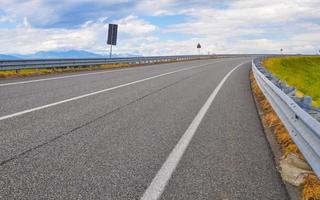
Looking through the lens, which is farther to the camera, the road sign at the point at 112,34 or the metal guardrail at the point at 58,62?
the road sign at the point at 112,34

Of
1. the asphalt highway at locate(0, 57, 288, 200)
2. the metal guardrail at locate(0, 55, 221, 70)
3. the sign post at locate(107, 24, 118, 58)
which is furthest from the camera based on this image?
the sign post at locate(107, 24, 118, 58)

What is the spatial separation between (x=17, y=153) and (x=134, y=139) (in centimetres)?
169

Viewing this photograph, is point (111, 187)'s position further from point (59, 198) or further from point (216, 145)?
point (216, 145)

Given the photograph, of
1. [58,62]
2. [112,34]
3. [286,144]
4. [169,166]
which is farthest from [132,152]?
[112,34]

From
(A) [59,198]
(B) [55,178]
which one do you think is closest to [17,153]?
(B) [55,178]

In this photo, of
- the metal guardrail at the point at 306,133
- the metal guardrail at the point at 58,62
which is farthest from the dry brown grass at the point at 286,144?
the metal guardrail at the point at 58,62

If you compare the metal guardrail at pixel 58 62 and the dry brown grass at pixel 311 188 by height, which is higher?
the metal guardrail at pixel 58 62

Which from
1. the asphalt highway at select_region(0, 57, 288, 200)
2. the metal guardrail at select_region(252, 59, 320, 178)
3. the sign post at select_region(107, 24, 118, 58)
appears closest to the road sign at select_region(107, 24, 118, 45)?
the sign post at select_region(107, 24, 118, 58)

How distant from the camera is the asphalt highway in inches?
149

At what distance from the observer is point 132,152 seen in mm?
5027

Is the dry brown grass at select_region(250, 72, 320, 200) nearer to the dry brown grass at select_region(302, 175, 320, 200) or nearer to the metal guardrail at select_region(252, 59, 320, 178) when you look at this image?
the dry brown grass at select_region(302, 175, 320, 200)

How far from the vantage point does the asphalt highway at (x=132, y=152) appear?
3.77 metres

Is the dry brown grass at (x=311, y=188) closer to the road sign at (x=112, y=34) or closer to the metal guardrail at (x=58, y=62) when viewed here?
the metal guardrail at (x=58, y=62)

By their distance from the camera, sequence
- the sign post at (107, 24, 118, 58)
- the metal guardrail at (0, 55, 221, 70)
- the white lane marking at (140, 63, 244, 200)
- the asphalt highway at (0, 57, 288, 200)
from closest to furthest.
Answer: the white lane marking at (140, 63, 244, 200) → the asphalt highway at (0, 57, 288, 200) → the metal guardrail at (0, 55, 221, 70) → the sign post at (107, 24, 118, 58)
